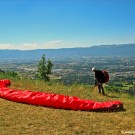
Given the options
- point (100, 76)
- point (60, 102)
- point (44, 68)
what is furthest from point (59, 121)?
point (44, 68)

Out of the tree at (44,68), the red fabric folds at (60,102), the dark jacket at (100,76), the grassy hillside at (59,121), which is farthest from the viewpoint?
the tree at (44,68)

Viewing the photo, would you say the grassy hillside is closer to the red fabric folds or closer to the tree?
the red fabric folds

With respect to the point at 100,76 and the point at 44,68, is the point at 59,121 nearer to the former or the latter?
the point at 100,76

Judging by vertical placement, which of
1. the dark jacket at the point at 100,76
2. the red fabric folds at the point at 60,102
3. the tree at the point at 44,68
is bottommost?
the tree at the point at 44,68

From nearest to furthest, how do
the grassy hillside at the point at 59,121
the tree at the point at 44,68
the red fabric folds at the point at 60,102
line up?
1. the grassy hillside at the point at 59,121
2. the red fabric folds at the point at 60,102
3. the tree at the point at 44,68

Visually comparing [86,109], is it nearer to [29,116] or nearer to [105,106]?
[105,106]

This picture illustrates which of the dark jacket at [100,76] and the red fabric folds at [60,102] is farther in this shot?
the dark jacket at [100,76]

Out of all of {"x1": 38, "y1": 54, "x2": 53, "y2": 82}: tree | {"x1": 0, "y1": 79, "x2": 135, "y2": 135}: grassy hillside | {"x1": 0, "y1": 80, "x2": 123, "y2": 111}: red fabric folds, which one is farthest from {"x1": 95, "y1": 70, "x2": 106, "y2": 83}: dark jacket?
{"x1": 38, "y1": 54, "x2": 53, "y2": 82}: tree

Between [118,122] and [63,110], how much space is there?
3.76m

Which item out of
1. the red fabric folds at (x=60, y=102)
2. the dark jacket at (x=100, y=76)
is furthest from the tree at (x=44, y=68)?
the red fabric folds at (x=60, y=102)

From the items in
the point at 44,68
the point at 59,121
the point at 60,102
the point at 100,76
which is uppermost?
the point at 100,76

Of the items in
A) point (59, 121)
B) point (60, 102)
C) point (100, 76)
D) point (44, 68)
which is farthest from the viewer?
point (44, 68)

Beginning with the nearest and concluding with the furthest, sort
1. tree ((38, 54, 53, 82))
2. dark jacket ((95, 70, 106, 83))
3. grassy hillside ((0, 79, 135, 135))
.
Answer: grassy hillside ((0, 79, 135, 135))
dark jacket ((95, 70, 106, 83))
tree ((38, 54, 53, 82))

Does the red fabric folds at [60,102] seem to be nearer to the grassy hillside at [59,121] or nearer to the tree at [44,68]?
the grassy hillside at [59,121]
